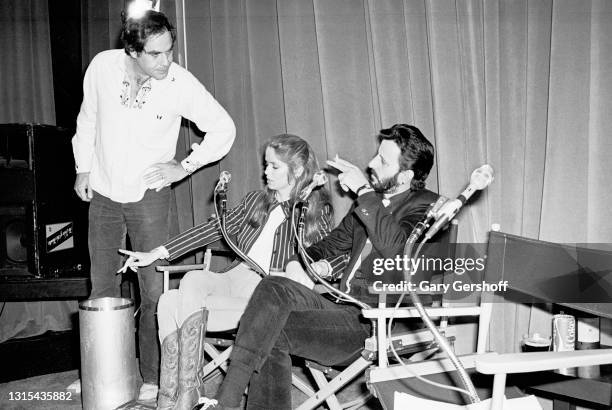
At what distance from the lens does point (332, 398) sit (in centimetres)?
192

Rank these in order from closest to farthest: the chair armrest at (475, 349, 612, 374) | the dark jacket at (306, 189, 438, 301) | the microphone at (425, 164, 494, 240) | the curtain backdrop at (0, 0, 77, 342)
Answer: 1. the chair armrest at (475, 349, 612, 374)
2. the microphone at (425, 164, 494, 240)
3. the dark jacket at (306, 189, 438, 301)
4. the curtain backdrop at (0, 0, 77, 342)

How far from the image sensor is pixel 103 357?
226cm

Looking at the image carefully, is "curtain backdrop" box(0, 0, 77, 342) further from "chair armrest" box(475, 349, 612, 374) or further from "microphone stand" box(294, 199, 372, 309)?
"chair armrest" box(475, 349, 612, 374)

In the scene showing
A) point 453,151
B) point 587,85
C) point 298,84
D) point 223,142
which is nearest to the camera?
point 587,85

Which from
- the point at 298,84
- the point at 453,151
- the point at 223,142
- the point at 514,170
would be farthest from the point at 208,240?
the point at 514,170

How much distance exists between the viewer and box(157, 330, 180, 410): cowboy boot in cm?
201

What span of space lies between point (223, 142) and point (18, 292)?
3.88ft

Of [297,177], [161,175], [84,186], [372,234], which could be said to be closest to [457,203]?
[372,234]

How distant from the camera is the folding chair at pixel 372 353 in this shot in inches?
67.8

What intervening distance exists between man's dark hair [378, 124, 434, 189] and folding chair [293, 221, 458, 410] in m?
0.22

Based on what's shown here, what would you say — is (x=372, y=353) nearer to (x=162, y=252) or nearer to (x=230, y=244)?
(x=230, y=244)

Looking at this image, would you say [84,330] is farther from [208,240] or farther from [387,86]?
[387,86]

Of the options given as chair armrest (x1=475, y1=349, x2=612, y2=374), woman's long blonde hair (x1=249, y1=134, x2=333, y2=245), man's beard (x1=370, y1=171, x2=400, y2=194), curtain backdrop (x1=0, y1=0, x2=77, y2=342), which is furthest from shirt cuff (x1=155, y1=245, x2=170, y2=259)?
curtain backdrop (x1=0, y1=0, x2=77, y2=342)

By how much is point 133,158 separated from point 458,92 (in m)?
1.35
